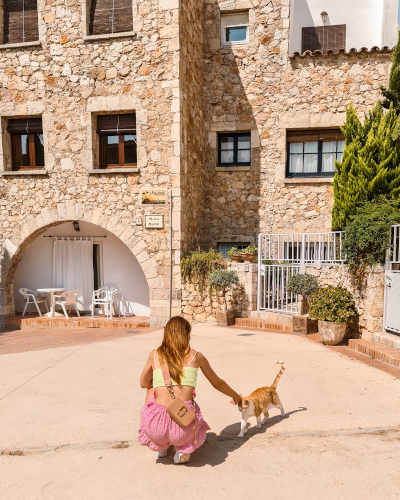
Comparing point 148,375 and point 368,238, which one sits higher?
point 368,238

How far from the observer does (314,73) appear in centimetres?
1047

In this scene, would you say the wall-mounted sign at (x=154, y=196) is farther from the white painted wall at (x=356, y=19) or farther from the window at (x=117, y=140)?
the white painted wall at (x=356, y=19)

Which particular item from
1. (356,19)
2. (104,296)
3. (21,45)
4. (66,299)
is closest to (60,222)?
(66,299)

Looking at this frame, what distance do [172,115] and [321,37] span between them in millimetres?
5782

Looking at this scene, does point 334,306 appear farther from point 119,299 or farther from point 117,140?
point 117,140

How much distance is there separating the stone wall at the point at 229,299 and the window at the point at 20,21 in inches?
292

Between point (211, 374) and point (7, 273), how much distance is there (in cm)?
881

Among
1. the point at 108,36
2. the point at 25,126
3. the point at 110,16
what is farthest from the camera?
the point at 25,126

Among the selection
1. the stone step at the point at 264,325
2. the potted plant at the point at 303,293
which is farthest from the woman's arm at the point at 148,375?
the stone step at the point at 264,325

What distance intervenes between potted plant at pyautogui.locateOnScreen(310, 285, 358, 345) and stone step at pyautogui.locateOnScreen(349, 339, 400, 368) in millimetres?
286

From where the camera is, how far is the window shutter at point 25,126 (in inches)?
388

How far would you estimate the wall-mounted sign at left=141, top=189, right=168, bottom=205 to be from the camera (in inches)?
362

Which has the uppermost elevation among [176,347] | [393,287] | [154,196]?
[154,196]

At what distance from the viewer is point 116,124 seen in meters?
9.56
